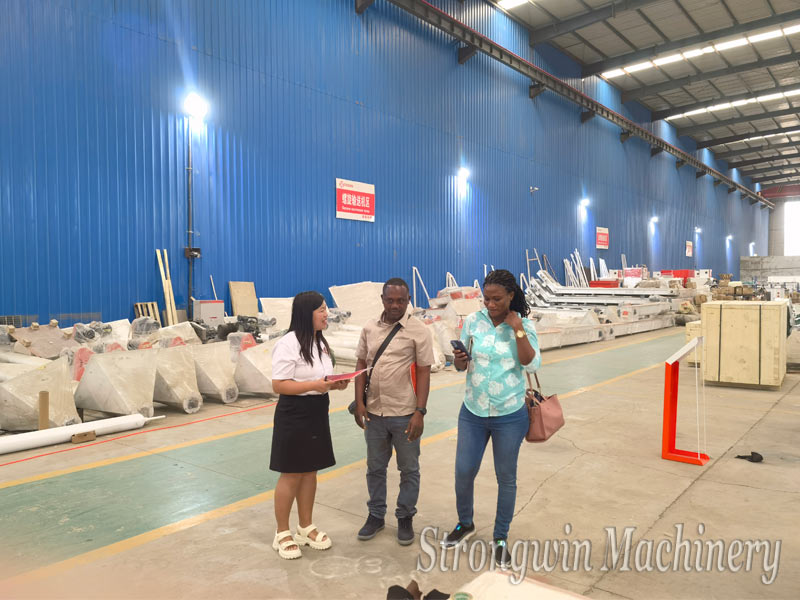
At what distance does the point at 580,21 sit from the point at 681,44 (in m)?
4.96

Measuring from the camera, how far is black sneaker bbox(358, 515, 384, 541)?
11.3 feet

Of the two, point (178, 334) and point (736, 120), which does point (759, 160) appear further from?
point (178, 334)

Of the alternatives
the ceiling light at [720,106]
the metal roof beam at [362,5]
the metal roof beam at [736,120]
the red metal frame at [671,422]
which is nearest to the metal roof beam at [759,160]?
the metal roof beam at [736,120]

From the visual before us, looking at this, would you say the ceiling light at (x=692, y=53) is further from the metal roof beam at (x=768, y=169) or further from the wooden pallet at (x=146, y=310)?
the metal roof beam at (x=768, y=169)

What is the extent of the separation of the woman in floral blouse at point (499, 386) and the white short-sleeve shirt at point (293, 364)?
803mm

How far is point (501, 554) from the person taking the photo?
3211 millimetres

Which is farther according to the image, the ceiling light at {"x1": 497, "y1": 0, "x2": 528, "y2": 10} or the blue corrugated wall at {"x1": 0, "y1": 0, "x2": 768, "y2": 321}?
the ceiling light at {"x1": 497, "y1": 0, "x2": 528, "y2": 10}

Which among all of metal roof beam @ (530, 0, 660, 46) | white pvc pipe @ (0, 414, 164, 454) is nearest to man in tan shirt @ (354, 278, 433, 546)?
white pvc pipe @ (0, 414, 164, 454)

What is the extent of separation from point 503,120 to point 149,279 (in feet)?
46.3

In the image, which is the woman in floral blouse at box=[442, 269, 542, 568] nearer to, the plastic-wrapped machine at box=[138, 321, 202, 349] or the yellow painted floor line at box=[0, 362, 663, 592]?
the yellow painted floor line at box=[0, 362, 663, 592]

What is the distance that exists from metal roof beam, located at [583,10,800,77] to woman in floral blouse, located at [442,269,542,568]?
75.3 ft

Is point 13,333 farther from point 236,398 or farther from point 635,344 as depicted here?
point 635,344

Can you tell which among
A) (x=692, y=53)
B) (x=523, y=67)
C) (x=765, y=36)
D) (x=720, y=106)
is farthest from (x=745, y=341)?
(x=720, y=106)

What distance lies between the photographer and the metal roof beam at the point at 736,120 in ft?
98.7
